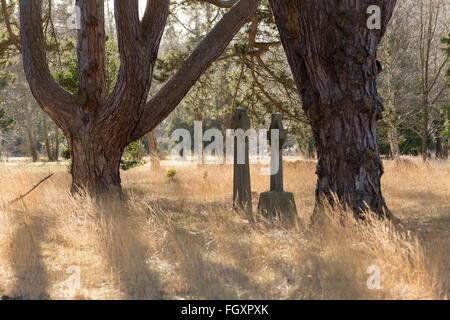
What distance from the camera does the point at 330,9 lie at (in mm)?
5406

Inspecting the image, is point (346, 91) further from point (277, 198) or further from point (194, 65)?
point (194, 65)

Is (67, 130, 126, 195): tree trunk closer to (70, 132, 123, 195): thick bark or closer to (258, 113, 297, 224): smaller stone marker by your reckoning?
(70, 132, 123, 195): thick bark

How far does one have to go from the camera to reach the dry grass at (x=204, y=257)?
351cm

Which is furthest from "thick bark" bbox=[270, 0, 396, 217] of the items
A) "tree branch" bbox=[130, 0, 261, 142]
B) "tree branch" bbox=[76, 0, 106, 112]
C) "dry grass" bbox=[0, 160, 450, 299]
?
"tree branch" bbox=[76, 0, 106, 112]

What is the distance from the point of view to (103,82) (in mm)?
6883

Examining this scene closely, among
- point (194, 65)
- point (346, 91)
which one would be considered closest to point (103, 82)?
point (194, 65)

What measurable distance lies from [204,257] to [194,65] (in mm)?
3709

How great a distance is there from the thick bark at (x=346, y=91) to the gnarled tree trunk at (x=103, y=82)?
6.18 feet

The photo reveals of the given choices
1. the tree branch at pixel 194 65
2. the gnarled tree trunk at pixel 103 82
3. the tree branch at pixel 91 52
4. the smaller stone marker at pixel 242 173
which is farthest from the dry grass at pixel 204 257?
the tree branch at pixel 91 52

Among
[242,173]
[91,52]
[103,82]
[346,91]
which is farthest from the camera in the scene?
[242,173]

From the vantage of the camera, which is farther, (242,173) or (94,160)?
(242,173)

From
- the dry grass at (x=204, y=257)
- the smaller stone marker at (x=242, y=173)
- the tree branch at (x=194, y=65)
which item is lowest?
the dry grass at (x=204, y=257)

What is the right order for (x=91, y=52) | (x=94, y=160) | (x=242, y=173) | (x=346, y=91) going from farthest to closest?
1. (x=242, y=173)
2. (x=94, y=160)
3. (x=91, y=52)
4. (x=346, y=91)

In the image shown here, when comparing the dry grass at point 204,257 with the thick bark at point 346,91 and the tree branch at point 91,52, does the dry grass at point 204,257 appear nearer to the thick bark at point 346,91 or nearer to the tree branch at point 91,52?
the thick bark at point 346,91
